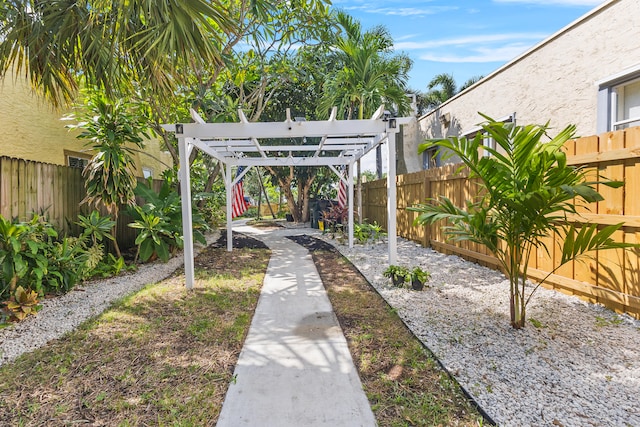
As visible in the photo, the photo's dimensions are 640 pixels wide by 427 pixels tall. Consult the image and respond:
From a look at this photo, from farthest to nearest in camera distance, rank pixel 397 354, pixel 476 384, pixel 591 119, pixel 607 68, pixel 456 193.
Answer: pixel 456 193 < pixel 591 119 < pixel 607 68 < pixel 397 354 < pixel 476 384

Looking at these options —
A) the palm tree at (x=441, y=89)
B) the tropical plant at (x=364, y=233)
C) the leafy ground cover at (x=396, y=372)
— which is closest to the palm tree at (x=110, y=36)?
the leafy ground cover at (x=396, y=372)

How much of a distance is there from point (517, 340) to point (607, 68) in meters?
4.55

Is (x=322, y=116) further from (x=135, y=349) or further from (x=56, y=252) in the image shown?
(x=135, y=349)

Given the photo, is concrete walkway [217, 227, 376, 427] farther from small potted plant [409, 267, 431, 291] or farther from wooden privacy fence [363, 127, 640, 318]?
wooden privacy fence [363, 127, 640, 318]

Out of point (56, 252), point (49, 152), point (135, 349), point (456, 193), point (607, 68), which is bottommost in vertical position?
point (135, 349)

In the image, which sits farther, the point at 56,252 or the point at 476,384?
the point at 56,252

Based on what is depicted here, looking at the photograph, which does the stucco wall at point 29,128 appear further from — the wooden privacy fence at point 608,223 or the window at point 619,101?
the window at point 619,101

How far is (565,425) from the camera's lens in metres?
1.93

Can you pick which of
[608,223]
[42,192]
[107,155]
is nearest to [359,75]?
[107,155]

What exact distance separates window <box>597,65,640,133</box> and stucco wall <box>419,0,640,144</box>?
110 mm

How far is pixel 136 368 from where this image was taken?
2.68m

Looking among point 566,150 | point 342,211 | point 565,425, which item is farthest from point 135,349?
point 342,211

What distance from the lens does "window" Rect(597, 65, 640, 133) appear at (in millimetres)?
4793

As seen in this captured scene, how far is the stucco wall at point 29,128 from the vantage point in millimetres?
6523
